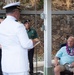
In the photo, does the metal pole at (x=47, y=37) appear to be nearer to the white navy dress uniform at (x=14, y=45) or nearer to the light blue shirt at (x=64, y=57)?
the light blue shirt at (x=64, y=57)

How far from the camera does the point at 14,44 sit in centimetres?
343

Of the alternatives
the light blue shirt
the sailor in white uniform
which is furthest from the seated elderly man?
the sailor in white uniform

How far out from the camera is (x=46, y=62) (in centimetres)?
693

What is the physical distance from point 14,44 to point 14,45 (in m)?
0.01

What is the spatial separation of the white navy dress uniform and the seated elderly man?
2469mm

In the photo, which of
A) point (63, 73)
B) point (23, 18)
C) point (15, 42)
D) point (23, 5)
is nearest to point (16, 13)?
point (15, 42)

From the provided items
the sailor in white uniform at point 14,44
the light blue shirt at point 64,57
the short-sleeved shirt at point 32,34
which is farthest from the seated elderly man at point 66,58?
the sailor in white uniform at point 14,44

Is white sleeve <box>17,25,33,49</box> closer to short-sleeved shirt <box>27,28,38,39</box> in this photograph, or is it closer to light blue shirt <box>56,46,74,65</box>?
light blue shirt <box>56,46,74,65</box>

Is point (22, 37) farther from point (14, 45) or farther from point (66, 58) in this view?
point (66, 58)

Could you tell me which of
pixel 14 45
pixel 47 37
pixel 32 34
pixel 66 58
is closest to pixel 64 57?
pixel 66 58

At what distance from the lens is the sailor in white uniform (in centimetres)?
340

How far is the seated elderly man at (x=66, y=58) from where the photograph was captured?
19.3ft

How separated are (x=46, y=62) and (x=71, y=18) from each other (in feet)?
5.25

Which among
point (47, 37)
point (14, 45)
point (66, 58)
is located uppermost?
point (14, 45)
